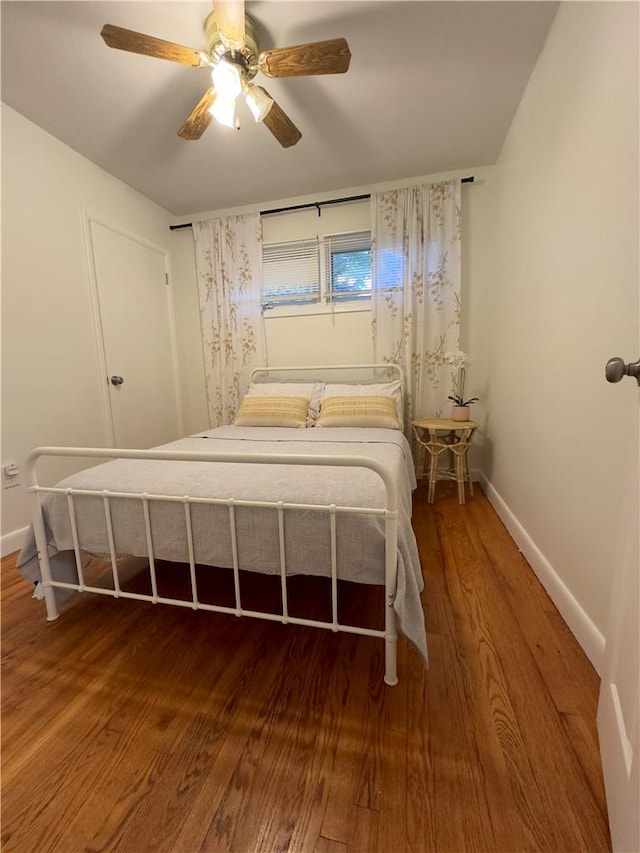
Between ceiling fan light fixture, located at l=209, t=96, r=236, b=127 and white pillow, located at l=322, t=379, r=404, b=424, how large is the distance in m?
1.58

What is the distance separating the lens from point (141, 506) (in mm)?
1186

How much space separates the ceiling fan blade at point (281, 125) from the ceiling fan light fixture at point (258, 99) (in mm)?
40

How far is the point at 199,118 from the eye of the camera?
1677 millimetres

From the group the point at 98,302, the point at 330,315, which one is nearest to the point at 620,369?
the point at 330,315

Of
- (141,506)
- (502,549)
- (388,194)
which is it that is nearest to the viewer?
(141,506)

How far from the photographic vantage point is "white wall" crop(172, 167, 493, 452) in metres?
2.60

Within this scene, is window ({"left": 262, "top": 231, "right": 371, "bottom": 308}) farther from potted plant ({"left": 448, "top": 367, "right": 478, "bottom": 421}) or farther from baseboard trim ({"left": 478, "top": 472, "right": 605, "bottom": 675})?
baseboard trim ({"left": 478, "top": 472, "right": 605, "bottom": 675})

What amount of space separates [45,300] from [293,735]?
2.54 m

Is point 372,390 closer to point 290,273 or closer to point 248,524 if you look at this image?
point 290,273

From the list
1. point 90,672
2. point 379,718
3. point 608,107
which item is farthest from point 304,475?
point 608,107

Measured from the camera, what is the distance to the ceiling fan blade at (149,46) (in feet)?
4.10

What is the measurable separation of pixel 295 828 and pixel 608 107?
6.82ft

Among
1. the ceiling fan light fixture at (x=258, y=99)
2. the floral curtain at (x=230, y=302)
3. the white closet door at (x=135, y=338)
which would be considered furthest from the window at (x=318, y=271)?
the ceiling fan light fixture at (x=258, y=99)

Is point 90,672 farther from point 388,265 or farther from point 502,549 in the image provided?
point 388,265
